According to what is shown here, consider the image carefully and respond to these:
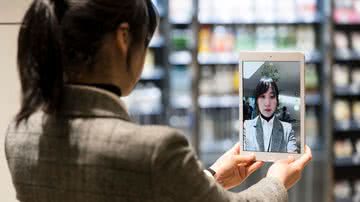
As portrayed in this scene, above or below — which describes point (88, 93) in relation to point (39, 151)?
above

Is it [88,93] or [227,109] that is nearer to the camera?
[88,93]

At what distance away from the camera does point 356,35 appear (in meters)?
4.47

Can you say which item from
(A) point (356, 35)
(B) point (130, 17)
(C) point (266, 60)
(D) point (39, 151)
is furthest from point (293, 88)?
(A) point (356, 35)

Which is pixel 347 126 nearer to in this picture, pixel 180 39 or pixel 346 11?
pixel 346 11

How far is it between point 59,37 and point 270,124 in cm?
59

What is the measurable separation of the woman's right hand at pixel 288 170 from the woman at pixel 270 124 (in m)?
0.04

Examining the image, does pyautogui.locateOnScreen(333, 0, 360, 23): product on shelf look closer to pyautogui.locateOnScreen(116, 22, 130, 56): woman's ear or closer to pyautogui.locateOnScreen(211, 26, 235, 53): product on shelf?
pyautogui.locateOnScreen(211, 26, 235, 53): product on shelf

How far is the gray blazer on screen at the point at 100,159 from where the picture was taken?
994 millimetres

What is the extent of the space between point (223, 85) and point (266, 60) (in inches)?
118

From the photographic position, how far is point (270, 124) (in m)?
1.41

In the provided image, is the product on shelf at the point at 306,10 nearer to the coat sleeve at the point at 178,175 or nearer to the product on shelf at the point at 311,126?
the product on shelf at the point at 311,126

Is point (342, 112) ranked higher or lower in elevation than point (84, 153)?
lower

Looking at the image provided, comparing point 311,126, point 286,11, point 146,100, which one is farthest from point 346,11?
point 146,100

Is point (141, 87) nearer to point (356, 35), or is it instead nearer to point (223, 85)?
point (223, 85)
